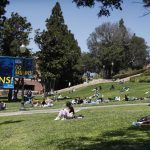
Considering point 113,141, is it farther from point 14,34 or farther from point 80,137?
point 14,34

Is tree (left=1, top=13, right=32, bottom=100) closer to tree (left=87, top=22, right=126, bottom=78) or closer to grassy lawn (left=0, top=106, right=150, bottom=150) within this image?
tree (left=87, top=22, right=126, bottom=78)

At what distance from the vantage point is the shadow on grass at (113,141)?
13227 millimetres

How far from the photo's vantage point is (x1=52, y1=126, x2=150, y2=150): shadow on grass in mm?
13227

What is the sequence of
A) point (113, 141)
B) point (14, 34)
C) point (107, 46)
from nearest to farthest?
point (113, 141), point (14, 34), point (107, 46)

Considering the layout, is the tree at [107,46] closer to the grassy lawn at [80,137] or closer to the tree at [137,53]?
the tree at [137,53]

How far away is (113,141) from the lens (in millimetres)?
14070

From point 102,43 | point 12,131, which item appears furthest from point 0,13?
point 102,43

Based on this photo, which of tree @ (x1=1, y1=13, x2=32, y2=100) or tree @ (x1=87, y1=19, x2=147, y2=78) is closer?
tree @ (x1=1, y1=13, x2=32, y2=100)

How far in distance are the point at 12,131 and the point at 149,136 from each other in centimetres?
618

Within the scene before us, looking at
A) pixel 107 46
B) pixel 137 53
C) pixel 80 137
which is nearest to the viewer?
pixel 80 137

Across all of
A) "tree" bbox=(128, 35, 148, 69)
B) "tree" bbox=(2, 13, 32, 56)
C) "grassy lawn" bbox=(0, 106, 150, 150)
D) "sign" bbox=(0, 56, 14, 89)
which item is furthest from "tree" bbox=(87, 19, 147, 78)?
"grassy lawn" bbox=(0, 106, 150, 150)

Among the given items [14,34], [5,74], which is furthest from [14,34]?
[5,74]

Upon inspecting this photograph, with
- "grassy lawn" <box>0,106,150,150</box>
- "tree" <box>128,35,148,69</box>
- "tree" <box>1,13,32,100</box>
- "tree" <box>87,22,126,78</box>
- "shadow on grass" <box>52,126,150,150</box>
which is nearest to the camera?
"shadow on grass" <box>52,126,150,150</box>

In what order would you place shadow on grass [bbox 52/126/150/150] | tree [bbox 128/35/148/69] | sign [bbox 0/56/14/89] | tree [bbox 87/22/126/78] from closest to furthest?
shadow on grass [bbox 52/126/150/150] < sign [bbox 0/56/14/89] < tree [bbox 87/22/126/78] < tree [bbox 128/35/148/69]
